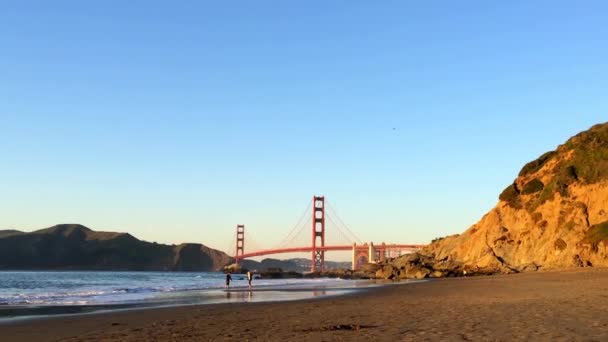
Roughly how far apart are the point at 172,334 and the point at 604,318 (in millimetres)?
8807

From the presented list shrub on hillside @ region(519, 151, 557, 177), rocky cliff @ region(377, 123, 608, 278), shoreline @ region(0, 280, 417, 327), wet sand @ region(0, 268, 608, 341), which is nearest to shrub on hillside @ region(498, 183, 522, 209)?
rocky cliff @ region(377, 123, 608, 278)

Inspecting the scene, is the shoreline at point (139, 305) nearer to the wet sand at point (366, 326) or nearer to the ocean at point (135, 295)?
the ocean at point (135, 295)

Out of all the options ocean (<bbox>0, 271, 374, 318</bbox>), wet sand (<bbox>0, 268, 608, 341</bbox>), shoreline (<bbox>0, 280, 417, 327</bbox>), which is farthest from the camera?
ocean (<bbox>0, 271, 374, 318</bbox>)

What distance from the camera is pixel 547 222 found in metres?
49.5

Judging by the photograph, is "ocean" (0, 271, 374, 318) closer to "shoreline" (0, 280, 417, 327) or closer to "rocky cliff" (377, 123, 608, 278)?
"shoreline" (0, 280, 417, 327)

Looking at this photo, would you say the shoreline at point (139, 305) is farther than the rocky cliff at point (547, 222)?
No

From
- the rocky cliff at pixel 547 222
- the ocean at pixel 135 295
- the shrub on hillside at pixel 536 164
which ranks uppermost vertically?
the shrub on hillside at pixel 536 164

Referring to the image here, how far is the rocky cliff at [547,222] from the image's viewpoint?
44.5 meters

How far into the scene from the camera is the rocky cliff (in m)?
44.5

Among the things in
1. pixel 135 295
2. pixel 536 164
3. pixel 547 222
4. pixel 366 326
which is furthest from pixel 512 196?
pixel 366 326

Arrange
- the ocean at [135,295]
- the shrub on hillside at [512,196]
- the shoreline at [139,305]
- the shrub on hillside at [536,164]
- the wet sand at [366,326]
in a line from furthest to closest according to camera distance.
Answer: the shrub on hillside at [536,164]
the shrub on hillside at [512,196]
the ocean at [135,295]
the shoreline at [139,305]
the wet sand at [366,326]

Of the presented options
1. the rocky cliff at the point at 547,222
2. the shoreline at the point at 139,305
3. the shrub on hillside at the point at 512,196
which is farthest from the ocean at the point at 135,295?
the shrub on hillside at the point at 512,196

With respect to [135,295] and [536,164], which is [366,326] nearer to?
[135,295]

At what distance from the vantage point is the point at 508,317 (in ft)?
38.7
